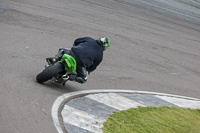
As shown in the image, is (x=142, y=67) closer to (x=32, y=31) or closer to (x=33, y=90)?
(x=32, y=31)

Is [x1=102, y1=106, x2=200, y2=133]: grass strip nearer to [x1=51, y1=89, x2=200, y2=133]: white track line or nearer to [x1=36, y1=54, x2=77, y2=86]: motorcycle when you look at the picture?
[x1=51, y1=89, x2=200, y2=133]: white track line

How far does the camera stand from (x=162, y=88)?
33.7ft

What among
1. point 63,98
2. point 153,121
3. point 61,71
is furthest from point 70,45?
point 153,121

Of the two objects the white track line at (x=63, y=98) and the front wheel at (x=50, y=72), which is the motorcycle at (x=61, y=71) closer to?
the front wheel at (x=50, y=72)

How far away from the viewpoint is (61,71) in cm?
750

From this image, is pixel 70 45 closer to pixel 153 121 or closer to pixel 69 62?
pixel 69 62

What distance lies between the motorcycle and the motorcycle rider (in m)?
0.15

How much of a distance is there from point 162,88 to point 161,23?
455 inches

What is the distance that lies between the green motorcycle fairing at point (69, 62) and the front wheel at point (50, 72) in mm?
89

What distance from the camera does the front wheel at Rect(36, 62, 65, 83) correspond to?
290 inches

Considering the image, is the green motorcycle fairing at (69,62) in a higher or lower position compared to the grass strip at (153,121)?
higher

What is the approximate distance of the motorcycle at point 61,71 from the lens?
291 inches

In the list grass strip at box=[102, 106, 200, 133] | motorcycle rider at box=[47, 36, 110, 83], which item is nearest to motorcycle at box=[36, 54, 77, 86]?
motorcycle rider at box=[47, 36, 110, 83]

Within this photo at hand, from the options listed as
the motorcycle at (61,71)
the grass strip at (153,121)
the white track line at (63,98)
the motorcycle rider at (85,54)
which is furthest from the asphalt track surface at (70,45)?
the grass strip at (153,121)
